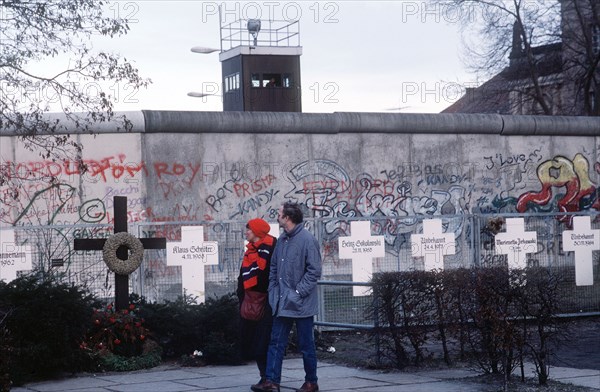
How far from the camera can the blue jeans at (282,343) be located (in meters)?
10.6

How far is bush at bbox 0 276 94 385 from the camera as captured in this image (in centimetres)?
1184

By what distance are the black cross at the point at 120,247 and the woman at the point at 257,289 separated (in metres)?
3.17

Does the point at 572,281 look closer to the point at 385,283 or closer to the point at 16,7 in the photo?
the point at 385,283

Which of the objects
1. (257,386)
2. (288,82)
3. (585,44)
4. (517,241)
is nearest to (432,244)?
(517,241)

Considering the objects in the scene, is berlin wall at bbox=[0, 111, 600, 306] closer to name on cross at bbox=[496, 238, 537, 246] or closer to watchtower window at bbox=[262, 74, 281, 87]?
name on cross at bbox=[496, 238, 537, 246]

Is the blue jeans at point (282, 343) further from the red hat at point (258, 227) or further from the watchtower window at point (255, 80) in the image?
the watchtower window at point (255, 80)

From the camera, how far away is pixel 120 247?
1400 cm

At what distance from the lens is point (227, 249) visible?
16875mm

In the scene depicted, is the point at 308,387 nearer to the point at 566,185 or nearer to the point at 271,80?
the point at 566,185

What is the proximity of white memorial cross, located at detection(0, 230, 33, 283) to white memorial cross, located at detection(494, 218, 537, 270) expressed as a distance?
7602 millimetres

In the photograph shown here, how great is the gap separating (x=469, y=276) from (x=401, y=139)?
1184 cm

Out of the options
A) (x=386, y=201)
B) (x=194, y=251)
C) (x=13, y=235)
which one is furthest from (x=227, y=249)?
(x=386, y=201)

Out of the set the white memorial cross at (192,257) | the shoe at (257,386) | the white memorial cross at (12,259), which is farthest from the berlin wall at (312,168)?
the shoe at (257,386)

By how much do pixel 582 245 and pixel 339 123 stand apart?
609 cm
